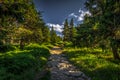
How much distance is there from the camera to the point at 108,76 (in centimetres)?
1290

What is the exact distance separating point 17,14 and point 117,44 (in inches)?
305

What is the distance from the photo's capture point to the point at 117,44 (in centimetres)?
1398

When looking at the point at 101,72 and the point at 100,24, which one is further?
the point at 100,24

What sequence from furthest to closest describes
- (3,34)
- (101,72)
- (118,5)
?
1. (118,5)
2. (101,72)
3. (3,34)

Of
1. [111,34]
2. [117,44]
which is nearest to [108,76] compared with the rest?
[117,44]

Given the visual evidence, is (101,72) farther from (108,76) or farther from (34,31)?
(34,31)

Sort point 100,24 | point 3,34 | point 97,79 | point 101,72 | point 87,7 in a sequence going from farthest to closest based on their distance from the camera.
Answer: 1. point 87,7
2. point 100,24
3. point 101,72
4. point 3,34
5. point 97,79

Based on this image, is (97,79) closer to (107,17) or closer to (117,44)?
(117,44)

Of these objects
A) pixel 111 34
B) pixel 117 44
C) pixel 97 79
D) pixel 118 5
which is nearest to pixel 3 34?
pixel 97 79

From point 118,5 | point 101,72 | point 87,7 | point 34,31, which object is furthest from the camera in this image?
point 34,31

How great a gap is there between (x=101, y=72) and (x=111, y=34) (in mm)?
5892

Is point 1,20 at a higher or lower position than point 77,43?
higher

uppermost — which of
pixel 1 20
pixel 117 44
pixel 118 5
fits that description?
pixel 118 5

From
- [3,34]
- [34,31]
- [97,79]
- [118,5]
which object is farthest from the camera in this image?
[34,31]
